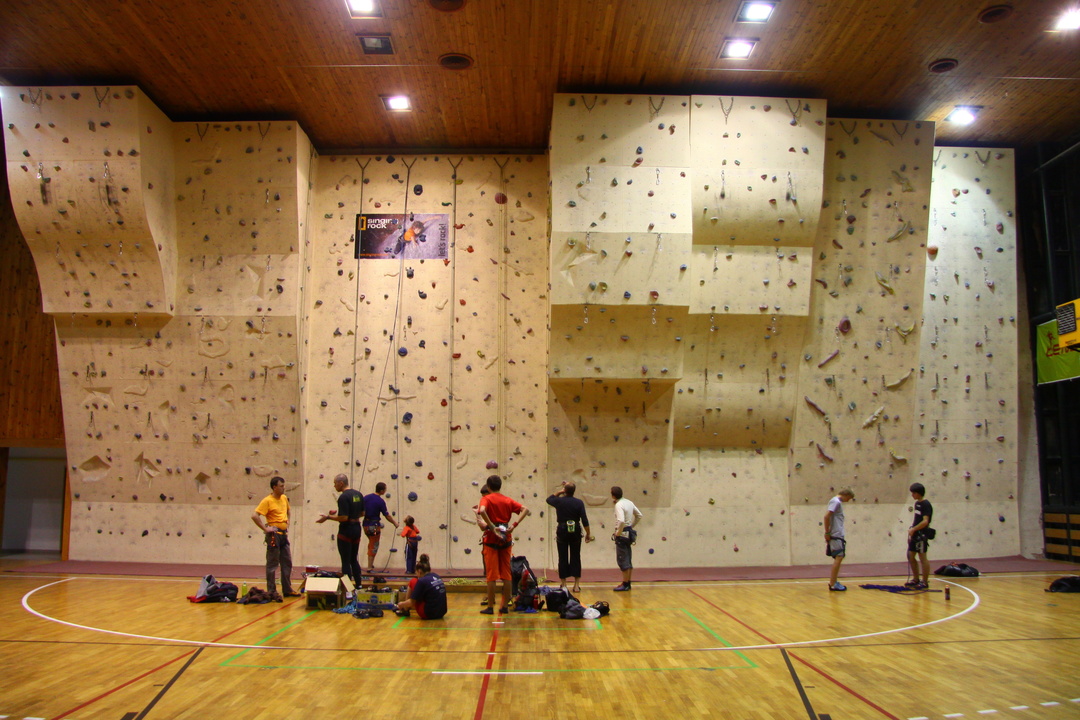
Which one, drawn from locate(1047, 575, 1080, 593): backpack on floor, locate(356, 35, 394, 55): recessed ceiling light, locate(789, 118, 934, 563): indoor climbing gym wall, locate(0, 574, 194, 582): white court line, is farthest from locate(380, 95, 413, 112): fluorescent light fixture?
locate(1047, 575, 1080, 593): backpack on floor

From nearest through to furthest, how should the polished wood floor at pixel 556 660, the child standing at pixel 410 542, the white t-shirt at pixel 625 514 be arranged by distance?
the polished wood floor at pixel 556 660, the white t-shirt at pixel 625 514, the child standing at pixel 410 542

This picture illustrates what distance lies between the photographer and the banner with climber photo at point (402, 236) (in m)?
10.6

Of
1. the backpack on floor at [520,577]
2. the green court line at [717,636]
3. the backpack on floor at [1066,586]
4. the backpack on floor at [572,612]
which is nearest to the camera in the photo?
the green court line at [717,636]

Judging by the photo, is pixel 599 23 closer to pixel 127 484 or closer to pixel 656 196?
pixel 656 196

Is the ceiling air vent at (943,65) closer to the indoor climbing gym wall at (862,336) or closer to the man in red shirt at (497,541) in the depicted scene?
the indoor climbing gym wall at (862,336)

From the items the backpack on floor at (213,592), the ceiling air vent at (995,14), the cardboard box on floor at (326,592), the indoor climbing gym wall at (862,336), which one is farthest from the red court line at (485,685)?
the ceiling air vent at (995,14)

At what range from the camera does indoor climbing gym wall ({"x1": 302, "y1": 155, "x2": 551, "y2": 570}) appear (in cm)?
1005

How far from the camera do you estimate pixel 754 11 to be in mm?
7516

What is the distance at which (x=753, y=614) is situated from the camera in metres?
6.70

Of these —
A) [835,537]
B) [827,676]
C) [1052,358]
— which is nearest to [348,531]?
[827,676]

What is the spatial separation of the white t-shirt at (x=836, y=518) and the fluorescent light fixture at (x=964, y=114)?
6.37 meters

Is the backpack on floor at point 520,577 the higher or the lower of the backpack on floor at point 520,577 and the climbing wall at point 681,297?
the lower

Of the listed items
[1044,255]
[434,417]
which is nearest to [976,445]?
[1044,255]

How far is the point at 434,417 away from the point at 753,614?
5.60 m
